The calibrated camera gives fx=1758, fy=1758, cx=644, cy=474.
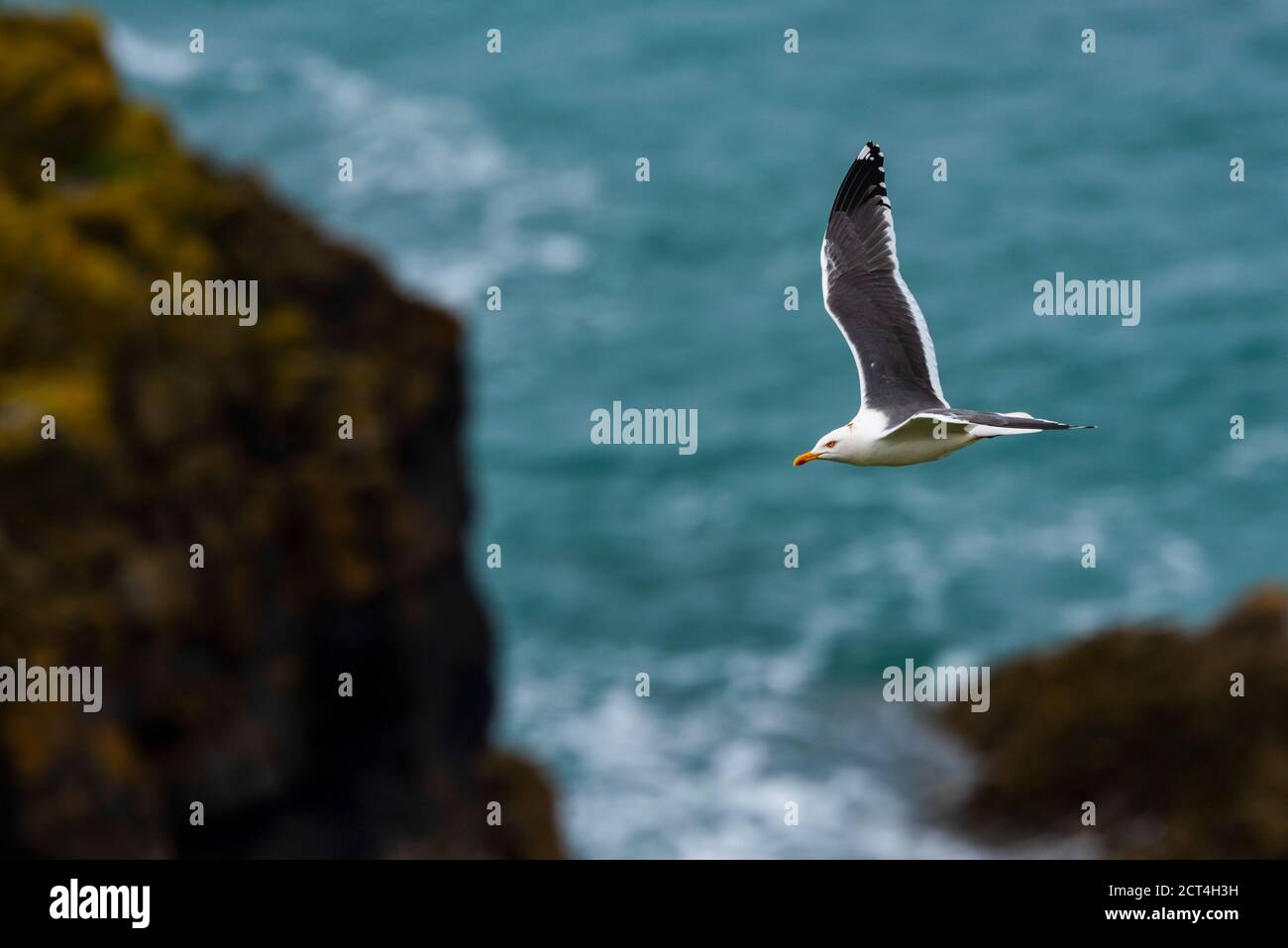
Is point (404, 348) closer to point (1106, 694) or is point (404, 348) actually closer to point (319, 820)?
point (319, 820)

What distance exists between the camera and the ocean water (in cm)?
3809

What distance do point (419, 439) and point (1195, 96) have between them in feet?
153

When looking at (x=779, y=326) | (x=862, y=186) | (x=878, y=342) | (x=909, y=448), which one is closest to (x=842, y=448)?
(x=909, y=448)

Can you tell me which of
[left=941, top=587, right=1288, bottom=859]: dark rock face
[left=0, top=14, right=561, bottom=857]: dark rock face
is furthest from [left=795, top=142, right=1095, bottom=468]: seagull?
[left=941, top=587, right=1288, bottom=859]: dark rock face

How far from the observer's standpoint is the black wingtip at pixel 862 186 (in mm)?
14648

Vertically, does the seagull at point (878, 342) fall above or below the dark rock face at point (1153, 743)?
above

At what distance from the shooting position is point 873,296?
47.8ft

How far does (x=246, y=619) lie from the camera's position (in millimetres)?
20844

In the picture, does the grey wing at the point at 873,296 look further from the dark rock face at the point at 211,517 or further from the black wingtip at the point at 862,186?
the dark rock face at the point at 211,517

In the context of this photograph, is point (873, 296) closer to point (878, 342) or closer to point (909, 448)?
point (878, 342)

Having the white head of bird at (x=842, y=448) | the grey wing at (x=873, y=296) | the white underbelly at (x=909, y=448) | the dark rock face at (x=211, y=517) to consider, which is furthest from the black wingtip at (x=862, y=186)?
the dark rock face at (x=211, y=517)

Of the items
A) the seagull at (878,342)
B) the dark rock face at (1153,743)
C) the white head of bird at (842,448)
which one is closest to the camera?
the seagull at (878,342)

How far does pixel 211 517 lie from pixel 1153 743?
62.8ft

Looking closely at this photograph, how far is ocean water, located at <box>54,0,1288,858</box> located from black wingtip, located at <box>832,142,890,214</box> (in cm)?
2017
